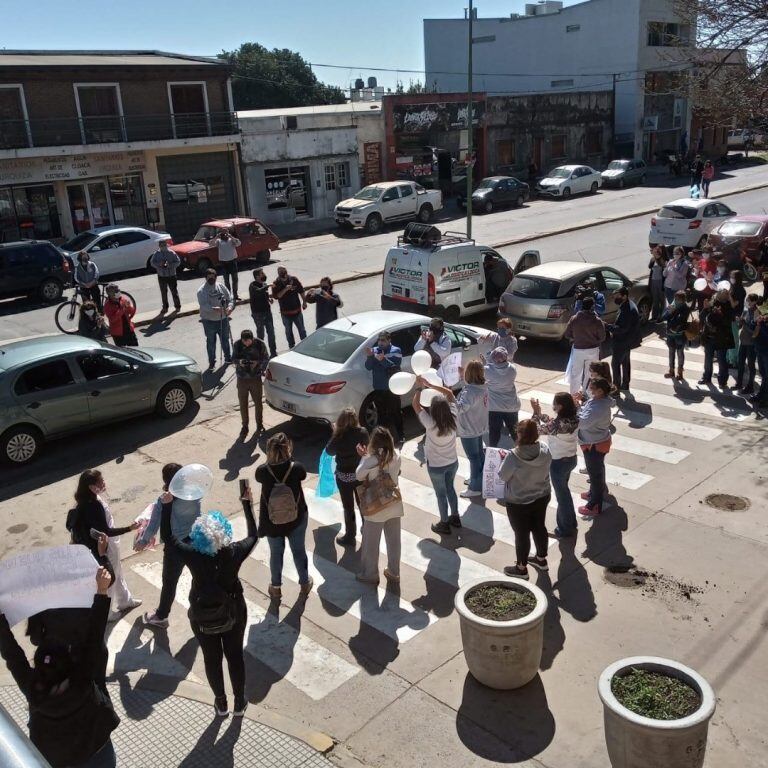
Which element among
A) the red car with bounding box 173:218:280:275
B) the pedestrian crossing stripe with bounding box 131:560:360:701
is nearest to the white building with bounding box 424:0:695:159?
the red car with bounding box 173:218:280:275

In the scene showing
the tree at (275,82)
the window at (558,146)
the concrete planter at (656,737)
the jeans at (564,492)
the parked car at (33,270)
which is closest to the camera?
the concrete planter at (656,737)

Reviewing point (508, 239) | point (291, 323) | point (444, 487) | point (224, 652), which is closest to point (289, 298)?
point (291, 323)

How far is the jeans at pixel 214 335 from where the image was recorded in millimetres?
14375

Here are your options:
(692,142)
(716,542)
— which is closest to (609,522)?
(716,542)

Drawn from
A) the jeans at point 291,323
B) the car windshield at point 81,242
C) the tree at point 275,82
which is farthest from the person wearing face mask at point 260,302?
the tree at point 275,82

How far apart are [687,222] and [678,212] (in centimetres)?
44

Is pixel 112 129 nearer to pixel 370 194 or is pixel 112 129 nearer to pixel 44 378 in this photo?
pixel 370 194

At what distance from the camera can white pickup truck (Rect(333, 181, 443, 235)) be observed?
3125cm

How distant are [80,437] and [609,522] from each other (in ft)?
25.2

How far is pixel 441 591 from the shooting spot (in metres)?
7.43

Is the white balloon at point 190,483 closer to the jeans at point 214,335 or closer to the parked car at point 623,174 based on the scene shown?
the jeans at point 214,335

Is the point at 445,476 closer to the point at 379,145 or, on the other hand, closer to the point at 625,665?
the point at 625,665

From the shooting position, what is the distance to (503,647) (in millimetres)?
5766

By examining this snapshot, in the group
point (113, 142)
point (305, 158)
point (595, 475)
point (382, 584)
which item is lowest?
point (382, 584)
